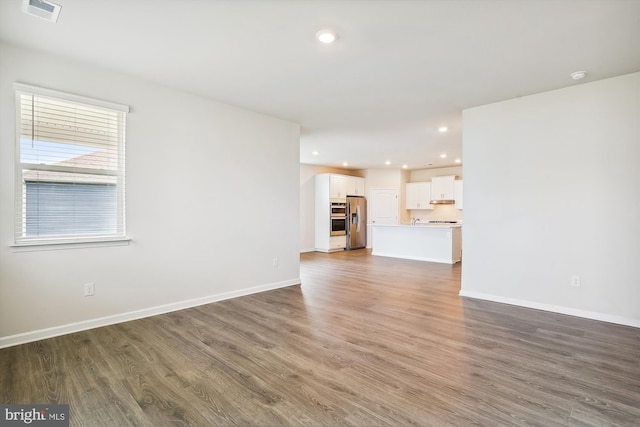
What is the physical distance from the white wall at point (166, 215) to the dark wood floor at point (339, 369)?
1.10 ft

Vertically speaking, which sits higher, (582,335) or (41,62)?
(41,62)

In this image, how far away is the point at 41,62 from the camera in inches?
113

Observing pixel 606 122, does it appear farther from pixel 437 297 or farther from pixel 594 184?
pixel 437 297

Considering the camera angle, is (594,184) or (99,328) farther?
(594,184)

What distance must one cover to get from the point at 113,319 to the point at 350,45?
3.58 meters

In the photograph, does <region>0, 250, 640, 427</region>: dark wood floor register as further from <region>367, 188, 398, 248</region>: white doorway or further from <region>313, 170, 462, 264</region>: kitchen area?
<region>367, 188, 398, 248</region>: white doorway

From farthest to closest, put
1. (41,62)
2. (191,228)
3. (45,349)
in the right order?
1. (191,228)
2. (41,62)
3. (45,349)

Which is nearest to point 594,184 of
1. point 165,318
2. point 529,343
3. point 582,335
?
point 582,335

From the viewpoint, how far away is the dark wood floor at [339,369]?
5.96 ft

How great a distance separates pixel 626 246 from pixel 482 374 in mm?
2456

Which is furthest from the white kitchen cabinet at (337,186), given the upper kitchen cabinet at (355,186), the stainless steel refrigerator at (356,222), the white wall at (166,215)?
the white wall at (166,215)

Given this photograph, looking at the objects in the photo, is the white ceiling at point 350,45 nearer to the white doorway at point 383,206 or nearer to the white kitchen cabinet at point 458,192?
the white kitchen cabinet at point 458,192

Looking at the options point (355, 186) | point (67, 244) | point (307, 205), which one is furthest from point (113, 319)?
point (355, 186)

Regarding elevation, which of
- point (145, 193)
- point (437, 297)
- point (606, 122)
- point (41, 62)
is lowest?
point (437, 297)
